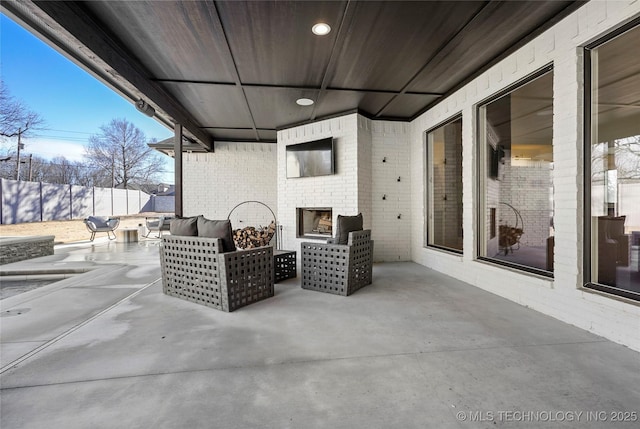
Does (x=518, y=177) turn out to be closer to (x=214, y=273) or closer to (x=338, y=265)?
(x=338, y=265)

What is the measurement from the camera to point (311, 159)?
5.52m

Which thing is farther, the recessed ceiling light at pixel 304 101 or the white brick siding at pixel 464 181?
the recessed ceiling light at pixel 304 101

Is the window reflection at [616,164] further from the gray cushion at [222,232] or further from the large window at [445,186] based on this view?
the gray cushion at [222,232]

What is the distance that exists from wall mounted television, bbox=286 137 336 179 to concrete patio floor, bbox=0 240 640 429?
2.94m

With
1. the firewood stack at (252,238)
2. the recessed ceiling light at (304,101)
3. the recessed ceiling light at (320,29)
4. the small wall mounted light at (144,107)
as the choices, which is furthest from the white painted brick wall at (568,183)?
the small wall mounted light at (144,107)

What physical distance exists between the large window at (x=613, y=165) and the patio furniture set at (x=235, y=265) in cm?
215

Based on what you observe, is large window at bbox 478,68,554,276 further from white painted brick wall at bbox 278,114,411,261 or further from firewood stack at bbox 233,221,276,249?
firewood stack at bbox 233,221,276,249

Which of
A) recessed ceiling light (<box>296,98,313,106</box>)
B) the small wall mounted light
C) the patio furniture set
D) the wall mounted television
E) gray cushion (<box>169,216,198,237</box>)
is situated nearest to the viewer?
the patio furniture set

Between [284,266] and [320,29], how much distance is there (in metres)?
2.95

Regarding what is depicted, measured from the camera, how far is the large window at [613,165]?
2.38 metres

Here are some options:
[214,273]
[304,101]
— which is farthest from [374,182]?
[214,273]

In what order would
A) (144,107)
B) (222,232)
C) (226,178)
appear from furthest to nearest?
(226,178) → (144,107) → (222,232)

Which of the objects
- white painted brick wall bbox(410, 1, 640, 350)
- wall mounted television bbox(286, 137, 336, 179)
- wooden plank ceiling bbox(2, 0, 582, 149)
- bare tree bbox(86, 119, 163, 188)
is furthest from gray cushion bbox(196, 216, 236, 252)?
bare tree bbox(86, 119, 163, 188)

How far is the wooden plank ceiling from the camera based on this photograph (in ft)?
7.95
